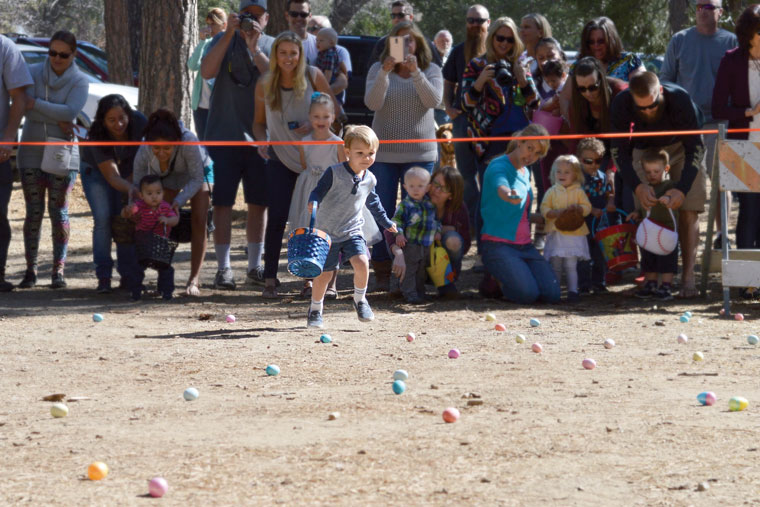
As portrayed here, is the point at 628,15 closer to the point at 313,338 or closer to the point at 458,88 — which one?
the point at 458,88

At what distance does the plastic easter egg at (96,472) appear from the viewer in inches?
159

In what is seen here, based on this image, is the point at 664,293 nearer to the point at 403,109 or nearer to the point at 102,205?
the point at 403,109

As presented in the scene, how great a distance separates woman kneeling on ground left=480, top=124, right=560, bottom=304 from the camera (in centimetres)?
852

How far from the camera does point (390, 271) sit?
9211 mm

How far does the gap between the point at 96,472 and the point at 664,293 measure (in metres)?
5.61

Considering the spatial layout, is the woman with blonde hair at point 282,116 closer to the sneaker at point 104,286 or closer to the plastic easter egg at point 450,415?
the sneaker at point 104,286

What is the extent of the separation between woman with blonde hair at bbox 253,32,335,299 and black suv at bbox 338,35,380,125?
9.90 meters

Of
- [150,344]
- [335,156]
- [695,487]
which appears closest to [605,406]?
[695,487]

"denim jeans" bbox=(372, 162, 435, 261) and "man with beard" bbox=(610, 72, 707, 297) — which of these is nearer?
"man with beard" bbox=(610, 72, 707, 297)

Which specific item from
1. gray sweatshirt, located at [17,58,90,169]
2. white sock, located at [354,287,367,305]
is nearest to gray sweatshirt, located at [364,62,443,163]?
white sock, located at [354,287,367,305]

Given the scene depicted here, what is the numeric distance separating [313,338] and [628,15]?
15.4m

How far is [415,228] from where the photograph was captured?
8570mm

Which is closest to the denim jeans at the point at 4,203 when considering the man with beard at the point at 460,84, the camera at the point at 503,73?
the man with beard at the point at 460,84

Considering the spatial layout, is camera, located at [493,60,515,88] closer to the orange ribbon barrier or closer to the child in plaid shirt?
the orange ribbon barrier
